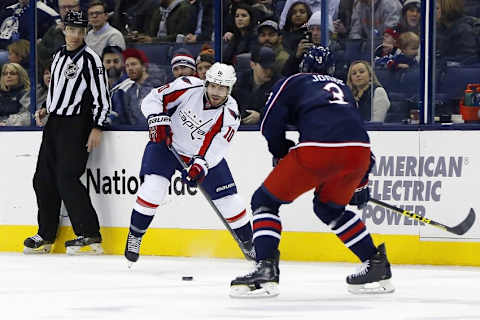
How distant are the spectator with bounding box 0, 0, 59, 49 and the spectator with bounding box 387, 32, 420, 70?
7.80 ft

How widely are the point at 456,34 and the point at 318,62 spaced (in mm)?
1887

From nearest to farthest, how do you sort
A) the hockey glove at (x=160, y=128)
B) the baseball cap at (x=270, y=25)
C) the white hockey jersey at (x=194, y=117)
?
the hockey glove at (x=160, y=128), the white hockey jersey at (x=194, y=117), the baseball cap at (x=270, y=25)

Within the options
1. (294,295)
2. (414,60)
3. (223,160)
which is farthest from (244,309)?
(414,60)

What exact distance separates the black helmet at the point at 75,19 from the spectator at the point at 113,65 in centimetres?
45

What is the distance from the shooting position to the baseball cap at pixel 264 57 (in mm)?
7273

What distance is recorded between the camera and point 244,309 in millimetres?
4750

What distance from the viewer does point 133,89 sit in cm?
757

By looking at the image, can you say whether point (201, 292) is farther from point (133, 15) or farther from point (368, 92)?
point (133, 15)

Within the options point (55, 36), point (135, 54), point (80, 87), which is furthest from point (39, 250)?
point (55, 36)

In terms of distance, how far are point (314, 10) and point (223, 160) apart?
129 cm

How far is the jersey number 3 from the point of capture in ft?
16.7

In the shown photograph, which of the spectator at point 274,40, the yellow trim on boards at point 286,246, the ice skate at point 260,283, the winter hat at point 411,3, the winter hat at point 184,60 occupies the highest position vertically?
the winter hat at point 411,3

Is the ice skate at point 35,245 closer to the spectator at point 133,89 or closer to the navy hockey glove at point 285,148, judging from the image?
the spectator at point 133,89

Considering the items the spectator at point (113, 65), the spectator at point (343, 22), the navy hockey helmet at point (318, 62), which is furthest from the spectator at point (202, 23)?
the navy hockey helmet at point (318, 62)
